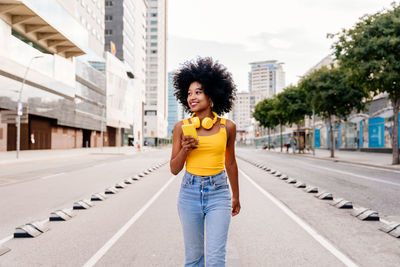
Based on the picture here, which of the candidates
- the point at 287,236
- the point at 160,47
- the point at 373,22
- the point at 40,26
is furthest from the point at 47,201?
the point at 160,47

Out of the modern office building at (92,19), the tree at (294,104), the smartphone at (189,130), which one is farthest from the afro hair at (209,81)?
the modern office building at (92,19)

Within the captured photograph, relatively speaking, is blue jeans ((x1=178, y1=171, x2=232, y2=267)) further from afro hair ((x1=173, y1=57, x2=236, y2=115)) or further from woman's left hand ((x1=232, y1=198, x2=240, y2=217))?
afro hair ((x1=173, y1=57, x2=236, y2=115))

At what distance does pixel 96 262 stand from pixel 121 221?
2343mm

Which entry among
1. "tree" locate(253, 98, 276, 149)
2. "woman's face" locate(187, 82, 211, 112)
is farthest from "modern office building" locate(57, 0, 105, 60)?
"woman's face" locate(187, 82, 211, 112)

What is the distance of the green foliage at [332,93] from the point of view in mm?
30391

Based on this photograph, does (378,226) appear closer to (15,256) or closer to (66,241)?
(66,241)

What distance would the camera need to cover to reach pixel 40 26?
38.0 metres

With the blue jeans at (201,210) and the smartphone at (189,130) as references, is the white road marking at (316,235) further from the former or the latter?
the smartphone at (189,130)

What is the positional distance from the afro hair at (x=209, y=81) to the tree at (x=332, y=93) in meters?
28.9

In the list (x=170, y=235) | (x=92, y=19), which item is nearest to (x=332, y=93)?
(x=170, y=235)

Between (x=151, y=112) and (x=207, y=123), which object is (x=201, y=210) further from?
(x=151, y=112)

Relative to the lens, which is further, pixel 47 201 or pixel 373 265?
pixel 47 201

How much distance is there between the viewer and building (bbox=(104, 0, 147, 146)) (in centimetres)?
7562

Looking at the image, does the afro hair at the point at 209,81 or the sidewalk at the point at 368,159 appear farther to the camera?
the sidewalk at the point at 368,159
